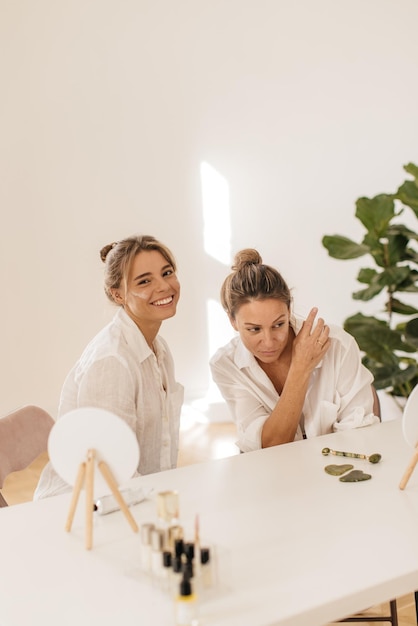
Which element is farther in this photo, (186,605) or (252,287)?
(252,287)

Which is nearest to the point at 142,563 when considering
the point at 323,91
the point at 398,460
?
the point at 398,460

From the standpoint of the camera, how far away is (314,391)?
266 centimetres

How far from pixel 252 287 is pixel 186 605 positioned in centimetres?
144

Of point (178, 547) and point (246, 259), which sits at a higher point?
point (246, 259)

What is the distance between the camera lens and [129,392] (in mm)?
2316

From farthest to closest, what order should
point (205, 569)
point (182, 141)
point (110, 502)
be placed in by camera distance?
point (182, 141) → point (110, 502) → point (205, 569)

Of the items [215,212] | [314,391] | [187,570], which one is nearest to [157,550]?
[187,570]

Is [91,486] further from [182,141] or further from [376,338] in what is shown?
[182,141]

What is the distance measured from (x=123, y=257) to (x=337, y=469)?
0.97 m

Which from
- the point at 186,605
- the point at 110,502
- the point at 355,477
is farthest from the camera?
the point at 355,477

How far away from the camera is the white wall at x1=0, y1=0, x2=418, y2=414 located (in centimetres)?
586

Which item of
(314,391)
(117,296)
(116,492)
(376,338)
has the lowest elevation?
(376,338)

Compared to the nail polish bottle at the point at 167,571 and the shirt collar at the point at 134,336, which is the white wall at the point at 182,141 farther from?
the nail polish bottle at the point at 167,571

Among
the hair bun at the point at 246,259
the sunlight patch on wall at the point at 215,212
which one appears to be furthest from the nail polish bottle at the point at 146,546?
the sunlight patch on wall at the point at 215,212
